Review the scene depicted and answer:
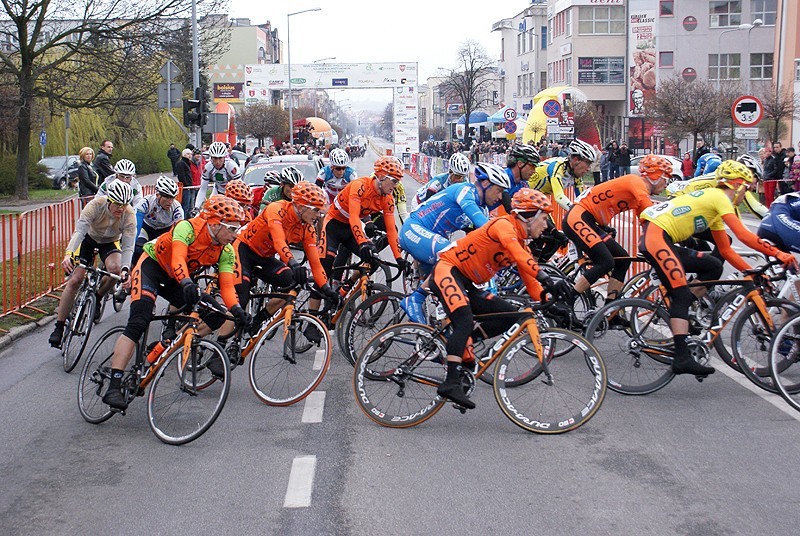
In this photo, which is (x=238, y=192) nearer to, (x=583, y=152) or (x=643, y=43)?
(x=583, y=152)

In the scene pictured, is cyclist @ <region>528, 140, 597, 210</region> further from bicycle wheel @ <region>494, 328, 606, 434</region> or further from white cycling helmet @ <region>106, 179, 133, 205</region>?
white cycling helmet @ <region>106, 179, 133, 205</region>

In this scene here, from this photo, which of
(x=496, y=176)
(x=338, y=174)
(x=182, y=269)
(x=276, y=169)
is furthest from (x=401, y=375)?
(x=276, y=169)

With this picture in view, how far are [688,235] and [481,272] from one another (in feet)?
6.56

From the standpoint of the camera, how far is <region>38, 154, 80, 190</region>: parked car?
131ft

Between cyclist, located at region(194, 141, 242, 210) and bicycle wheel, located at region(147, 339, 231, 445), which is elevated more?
cyclist, located at region(194, 141, 242, 210)

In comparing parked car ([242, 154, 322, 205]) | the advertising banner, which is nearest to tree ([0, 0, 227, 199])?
parked car ([242, 154, 322, 205])

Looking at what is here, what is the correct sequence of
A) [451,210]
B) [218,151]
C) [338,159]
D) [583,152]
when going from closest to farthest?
[451,210], [583,152], [338,159], [218,151]

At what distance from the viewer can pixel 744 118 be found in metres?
25.6

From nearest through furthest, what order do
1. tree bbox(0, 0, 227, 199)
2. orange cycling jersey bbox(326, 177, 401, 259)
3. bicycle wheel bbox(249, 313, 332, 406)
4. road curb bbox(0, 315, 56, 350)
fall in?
bicycle wheel bbox(249, 313, 332, 406), orange cycling jersey bbox(326, 177, 401, 259), road curb bbox(0, 315, 56, 350), tree bbox(0, 0, 227, 199)

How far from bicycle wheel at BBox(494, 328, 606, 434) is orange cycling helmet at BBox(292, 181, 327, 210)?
2266 mm

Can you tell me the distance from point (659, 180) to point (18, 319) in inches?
309

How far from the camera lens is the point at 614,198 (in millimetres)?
9406

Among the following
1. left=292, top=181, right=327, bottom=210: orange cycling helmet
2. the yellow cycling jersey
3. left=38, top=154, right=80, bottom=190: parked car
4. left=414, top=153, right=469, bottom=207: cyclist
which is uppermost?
left=38, top=154, right=80, bottom=190: parked car

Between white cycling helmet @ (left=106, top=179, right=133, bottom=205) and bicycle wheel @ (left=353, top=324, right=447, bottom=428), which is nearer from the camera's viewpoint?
bicycle wheel @ (left=353, top=324, right=447, bottom=428)
